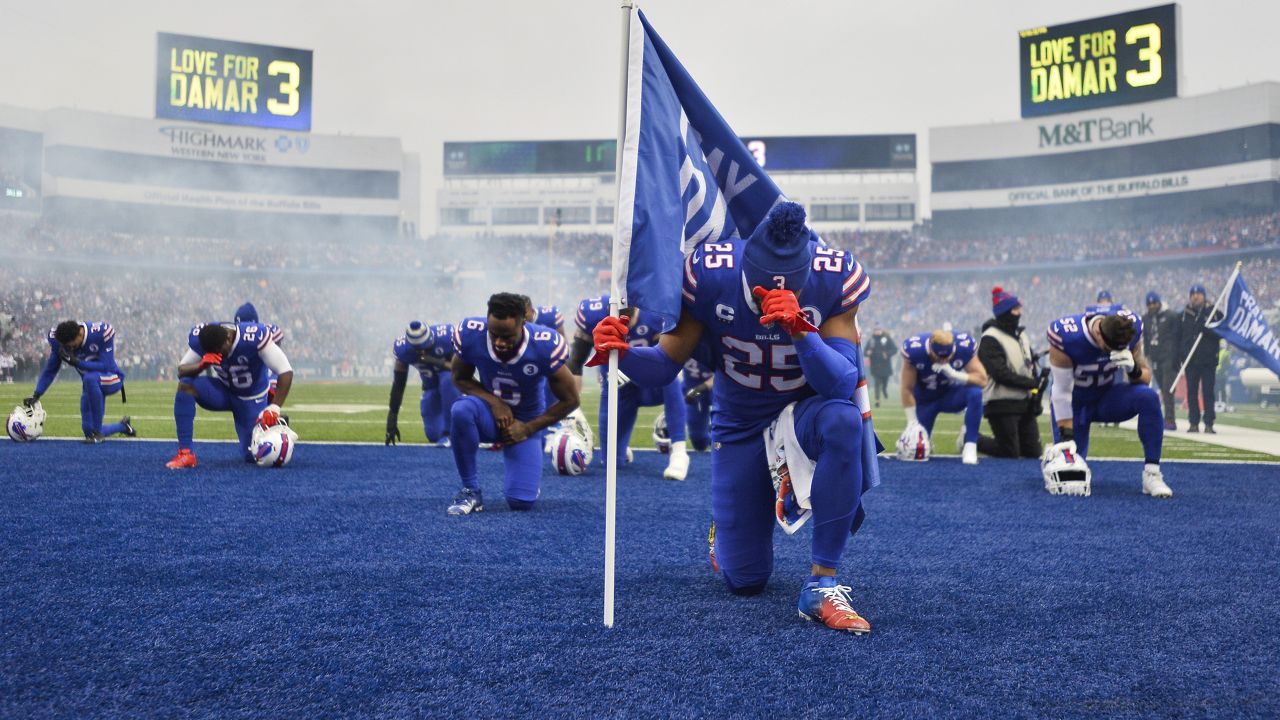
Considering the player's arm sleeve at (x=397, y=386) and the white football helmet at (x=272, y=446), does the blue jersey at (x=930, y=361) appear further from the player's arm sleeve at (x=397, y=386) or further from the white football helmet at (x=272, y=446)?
the white football helmet at (x=272, y=446)

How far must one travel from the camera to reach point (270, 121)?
49.6 metres

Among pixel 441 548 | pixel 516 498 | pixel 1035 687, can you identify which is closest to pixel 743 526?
pixel 1035 687

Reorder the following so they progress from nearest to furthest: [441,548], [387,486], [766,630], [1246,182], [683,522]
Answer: [766,630], [441,548], [683,522], [387,486], [1246,182]

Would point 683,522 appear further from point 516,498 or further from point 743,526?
point 743,526

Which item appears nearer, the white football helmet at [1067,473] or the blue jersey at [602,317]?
the white football helmet at [1067,473]

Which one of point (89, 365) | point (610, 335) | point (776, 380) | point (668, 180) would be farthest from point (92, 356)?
point (776, 380)

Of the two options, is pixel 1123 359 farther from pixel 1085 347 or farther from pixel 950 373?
pixel 950 373

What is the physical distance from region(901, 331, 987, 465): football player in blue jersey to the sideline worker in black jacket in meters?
0.19

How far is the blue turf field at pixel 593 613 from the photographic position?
2.76m

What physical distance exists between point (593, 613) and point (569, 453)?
4.74 m

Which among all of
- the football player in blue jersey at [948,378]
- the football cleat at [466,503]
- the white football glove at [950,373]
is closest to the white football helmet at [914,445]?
the football player in blue jersey at [948,378]

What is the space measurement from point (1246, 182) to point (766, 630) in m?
46.2

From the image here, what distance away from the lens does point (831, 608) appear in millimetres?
3562

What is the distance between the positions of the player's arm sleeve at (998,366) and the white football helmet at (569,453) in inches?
183
